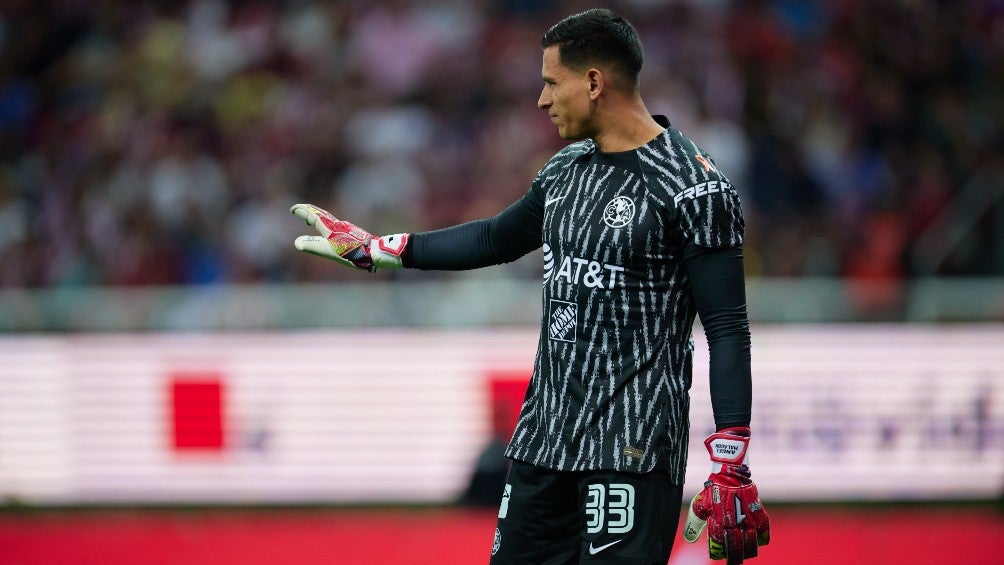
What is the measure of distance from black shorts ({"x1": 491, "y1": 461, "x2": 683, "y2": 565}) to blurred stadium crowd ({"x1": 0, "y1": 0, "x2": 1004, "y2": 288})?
5533 mm

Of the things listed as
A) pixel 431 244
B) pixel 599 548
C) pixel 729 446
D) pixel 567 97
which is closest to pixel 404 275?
pixel 431 244

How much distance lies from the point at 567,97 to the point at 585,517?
3.70 feet

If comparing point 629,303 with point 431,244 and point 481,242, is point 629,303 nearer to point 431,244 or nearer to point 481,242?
point 481,242

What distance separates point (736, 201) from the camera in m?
3.43

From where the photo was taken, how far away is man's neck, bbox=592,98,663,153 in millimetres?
3557

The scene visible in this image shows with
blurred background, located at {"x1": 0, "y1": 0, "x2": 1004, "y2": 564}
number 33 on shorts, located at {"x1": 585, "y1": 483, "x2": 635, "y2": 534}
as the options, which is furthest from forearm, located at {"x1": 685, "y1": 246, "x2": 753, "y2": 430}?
blurred background, located at {"x1": 0, "y1": 0, "x2": 1004, "y2": 564}

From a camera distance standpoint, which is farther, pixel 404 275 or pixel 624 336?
pixel 404 275

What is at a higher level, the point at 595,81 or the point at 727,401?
the point at 595,81

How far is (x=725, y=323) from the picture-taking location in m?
3.40

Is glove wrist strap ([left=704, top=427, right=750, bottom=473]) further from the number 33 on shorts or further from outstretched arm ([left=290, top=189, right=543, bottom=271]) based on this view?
outstretched arm ([left=290, top=189, right=543, bottom=271])

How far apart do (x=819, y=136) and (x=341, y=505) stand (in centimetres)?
472

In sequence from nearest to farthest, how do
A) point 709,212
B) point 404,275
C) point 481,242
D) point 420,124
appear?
point 709,212, point 481,242, point 404,275, point 420,124

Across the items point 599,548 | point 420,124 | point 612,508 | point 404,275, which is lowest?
point 599,548

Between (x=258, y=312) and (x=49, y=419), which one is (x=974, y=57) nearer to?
(x=258, y=312)
